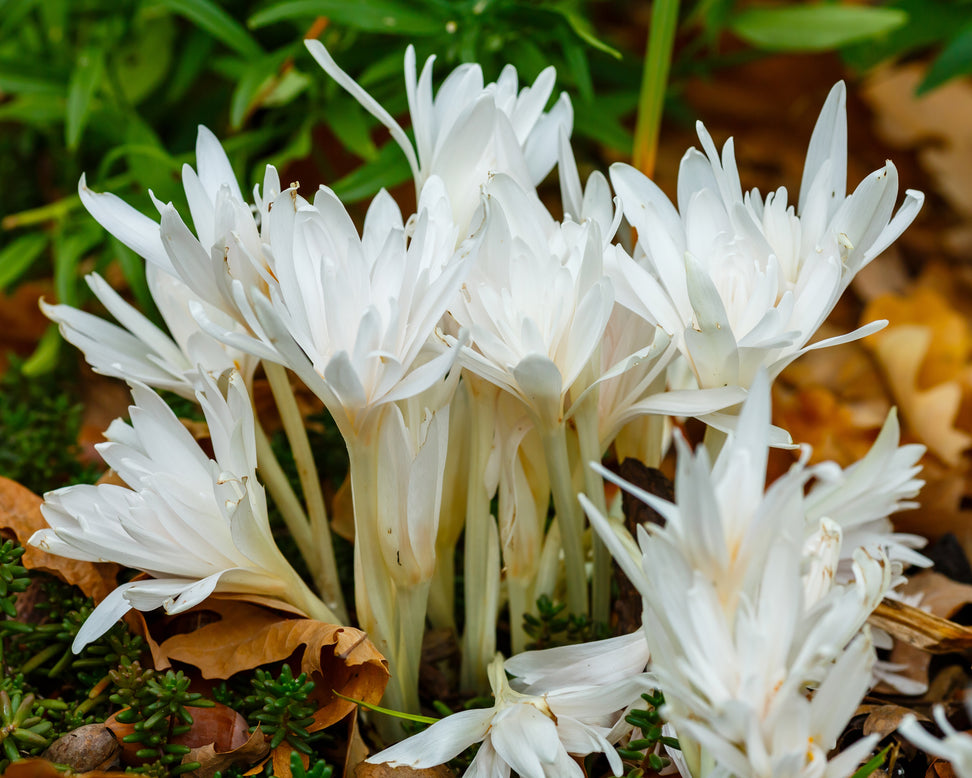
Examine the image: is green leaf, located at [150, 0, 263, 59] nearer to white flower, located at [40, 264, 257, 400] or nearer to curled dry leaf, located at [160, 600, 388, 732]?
white flower, located at [40, 264, 257, 400]

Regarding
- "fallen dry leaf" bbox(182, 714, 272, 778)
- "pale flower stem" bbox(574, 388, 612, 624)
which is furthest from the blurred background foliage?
"fallen dry leaf" bbox(182, 714, 272, 778)

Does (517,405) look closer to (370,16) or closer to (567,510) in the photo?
(567,510)

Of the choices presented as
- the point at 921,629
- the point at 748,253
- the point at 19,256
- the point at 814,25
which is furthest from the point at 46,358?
the point at 814,25

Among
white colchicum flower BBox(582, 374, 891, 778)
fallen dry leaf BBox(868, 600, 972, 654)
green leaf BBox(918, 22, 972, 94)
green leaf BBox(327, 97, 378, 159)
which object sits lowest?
fallen dry leaf BBox(868, 600, 972, 654)

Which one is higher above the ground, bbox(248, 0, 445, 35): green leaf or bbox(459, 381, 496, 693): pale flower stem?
bbox(248, 0, 445, 35): green leaf

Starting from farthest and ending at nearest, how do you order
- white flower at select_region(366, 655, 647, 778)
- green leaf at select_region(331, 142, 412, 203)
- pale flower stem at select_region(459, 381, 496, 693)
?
green leaf at select_region(331, 142, 412, 203) < pale flower stem at select_region(459, 381, 496, 693) < white flower at select_region(366, 655, 647, 778)

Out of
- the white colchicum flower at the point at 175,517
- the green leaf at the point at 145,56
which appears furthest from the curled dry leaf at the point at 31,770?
the green leaf at the point at 145,56

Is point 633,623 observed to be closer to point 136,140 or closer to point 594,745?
point 594,745
